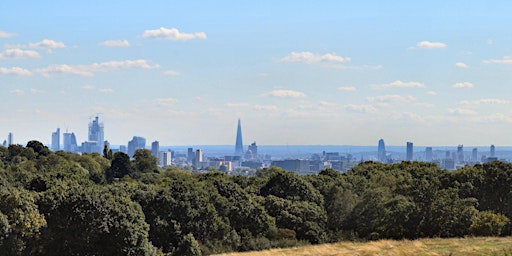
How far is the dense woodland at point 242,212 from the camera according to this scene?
4294 cm

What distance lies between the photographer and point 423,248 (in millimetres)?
37750

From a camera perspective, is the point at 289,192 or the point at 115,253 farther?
the point at 289,192

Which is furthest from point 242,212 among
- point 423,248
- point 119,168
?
point 119,168

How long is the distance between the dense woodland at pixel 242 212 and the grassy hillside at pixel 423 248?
5.89 metres

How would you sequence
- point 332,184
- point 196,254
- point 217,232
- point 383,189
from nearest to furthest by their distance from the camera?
point 196,254 < point 217,232 < point 383,189 < point 332,184

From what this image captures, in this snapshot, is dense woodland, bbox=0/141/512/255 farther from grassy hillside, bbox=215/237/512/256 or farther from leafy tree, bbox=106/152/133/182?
leafy tree, bbox=106/152/133/182

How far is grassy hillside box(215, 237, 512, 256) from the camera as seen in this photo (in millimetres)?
34844

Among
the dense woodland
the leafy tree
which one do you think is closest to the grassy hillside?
the dense woodland

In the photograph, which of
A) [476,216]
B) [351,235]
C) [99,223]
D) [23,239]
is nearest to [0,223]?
[23,239]

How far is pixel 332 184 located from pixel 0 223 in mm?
30033

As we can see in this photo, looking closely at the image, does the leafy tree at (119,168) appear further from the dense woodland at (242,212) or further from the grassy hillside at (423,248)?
the grassy hillside at (423,248)

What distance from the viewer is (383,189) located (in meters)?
57.1

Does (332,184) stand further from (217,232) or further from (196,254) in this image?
(196,254)

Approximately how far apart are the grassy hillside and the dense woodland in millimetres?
5887
